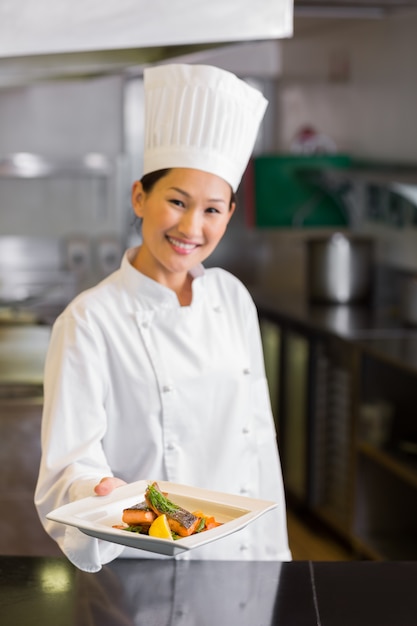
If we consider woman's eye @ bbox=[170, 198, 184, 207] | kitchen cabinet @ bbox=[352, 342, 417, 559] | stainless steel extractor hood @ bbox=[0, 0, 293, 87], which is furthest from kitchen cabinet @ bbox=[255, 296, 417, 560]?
stainless steel extractor hood @ bbox=[0, 0, 293, 87]

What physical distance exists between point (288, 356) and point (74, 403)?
271cm

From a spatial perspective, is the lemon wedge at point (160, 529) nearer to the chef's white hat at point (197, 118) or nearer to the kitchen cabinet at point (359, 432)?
the chef's white hat at point (197, 118)

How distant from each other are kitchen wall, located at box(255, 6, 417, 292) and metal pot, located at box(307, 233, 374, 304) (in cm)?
13

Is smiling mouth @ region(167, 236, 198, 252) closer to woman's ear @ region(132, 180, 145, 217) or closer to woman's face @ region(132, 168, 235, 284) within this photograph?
woman's face @ region(132, 168, 235, 284)

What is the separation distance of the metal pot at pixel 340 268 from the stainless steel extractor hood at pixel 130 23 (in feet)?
9.40

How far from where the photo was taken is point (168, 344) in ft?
6.04

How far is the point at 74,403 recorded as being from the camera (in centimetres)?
169

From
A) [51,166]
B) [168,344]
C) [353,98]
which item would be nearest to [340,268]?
[353,98]

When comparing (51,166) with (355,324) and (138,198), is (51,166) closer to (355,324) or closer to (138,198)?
(355,324)

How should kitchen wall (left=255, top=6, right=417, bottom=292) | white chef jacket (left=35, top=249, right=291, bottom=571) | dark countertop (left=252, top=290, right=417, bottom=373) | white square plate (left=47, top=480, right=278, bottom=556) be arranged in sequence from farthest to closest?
kitchen wall (left=255, top=6, right=417, bottom=292) < dark countertop (left=252, top=290, right=417, bottom=373) < white chef jacket (left=35, top=249, right=291, bottom=571) < white square plate (left=47, top=480, right=278, bottom=556)

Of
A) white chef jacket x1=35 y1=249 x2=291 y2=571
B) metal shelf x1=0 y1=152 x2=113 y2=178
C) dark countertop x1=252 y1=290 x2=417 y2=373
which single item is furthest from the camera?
metal shelf x1=0 y1=152 x2=113 y2=178

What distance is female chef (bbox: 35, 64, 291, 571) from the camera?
1.71 metres

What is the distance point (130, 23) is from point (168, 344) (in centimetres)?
57

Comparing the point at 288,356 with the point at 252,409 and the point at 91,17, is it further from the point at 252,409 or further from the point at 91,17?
the point at 91,17
